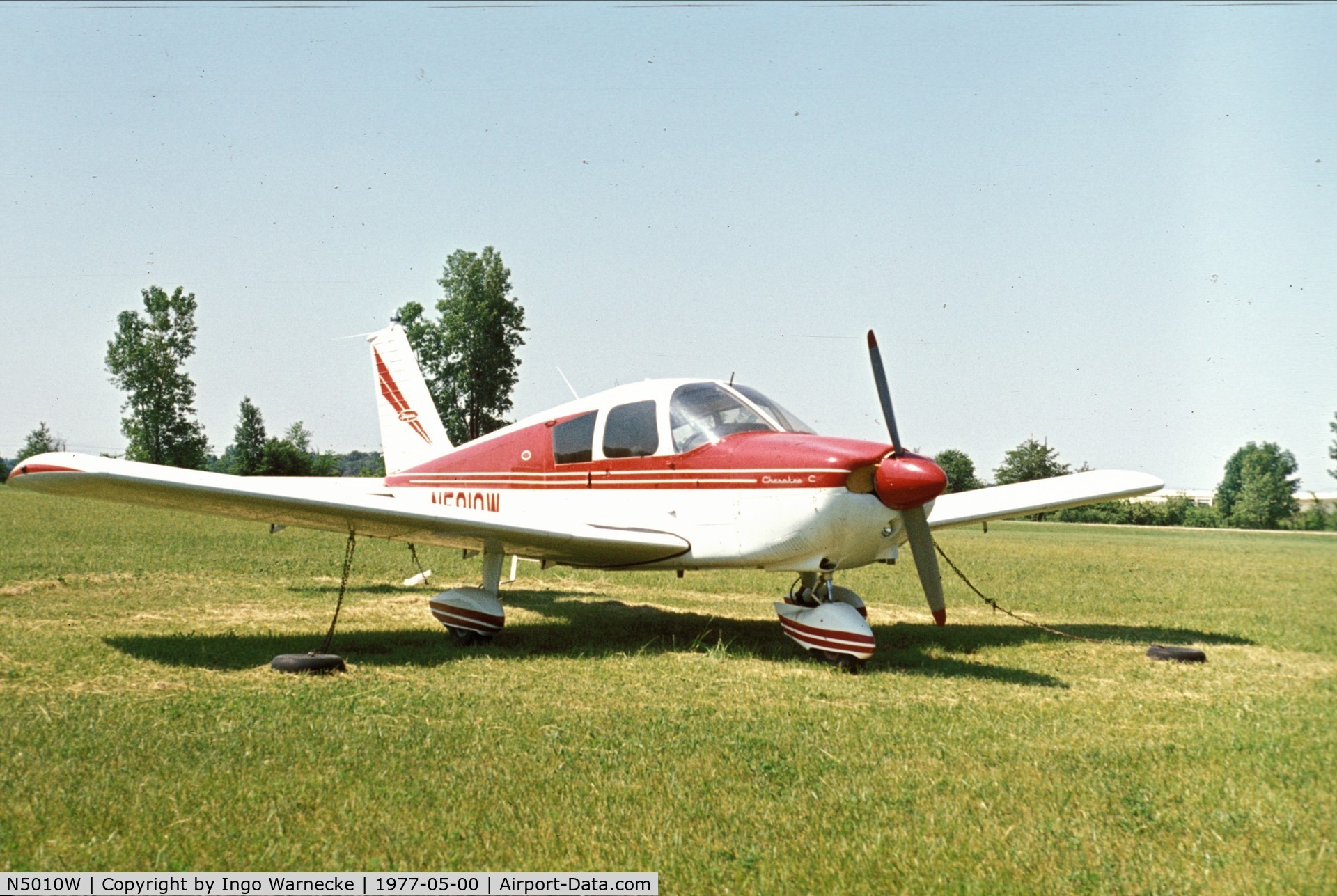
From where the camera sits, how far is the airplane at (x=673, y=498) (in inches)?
285

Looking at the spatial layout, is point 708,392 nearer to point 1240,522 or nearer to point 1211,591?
point 1240,522

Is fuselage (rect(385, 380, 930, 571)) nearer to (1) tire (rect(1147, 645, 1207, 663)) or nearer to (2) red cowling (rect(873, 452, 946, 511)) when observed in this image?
(2) red cowling (rect(873, 452, 946, 511))

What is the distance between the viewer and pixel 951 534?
34.4m

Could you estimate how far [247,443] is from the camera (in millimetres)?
71000

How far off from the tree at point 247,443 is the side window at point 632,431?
59.4 meters

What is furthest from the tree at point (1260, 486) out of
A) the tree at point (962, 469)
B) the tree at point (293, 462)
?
the tree at point (293, 462)

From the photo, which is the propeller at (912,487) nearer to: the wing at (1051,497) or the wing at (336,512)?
the wing at (336,512)

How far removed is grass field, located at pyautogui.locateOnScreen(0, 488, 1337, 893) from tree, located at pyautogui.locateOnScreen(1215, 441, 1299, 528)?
70 centimetres

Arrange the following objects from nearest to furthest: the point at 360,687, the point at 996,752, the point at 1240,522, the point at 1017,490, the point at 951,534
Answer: the point at 996,752
the point at 360,687
the point at 1240,522
the point at 1017,490
the point at 951,534

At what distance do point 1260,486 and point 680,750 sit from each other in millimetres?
6006

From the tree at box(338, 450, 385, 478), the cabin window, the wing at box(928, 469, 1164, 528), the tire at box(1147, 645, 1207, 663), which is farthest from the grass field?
the tree at box(338, 450, 385, 478)

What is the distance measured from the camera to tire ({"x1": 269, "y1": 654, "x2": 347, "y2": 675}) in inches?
272

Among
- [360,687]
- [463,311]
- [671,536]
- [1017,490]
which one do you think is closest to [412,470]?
[671,536]

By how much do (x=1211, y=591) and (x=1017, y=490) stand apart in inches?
204
